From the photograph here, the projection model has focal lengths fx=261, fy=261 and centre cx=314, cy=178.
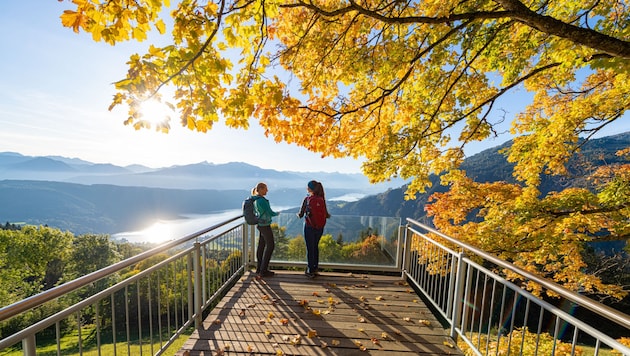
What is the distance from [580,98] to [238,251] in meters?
9.47

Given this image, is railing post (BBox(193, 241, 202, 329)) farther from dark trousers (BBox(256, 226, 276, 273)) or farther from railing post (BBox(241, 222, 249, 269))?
railing post (BBox(241, 222, 249, 269))

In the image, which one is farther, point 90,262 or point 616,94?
point 90,262

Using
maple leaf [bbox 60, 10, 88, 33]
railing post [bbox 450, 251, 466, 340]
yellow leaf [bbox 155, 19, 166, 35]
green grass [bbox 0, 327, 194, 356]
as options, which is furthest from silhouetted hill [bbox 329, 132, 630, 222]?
maple leaf [bbox 60, 10, 88, 33]

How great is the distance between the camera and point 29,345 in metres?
1.61

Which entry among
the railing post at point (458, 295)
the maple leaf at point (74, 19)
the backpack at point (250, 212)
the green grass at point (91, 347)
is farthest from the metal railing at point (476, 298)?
the green grass at point (91, 347)

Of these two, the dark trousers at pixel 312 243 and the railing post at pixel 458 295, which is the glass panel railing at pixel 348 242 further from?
the railing post at pixel 458 295

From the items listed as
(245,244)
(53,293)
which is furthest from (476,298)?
(53,293)

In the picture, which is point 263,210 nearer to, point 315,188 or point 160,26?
point 315,188

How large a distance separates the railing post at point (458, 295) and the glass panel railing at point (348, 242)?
2.21 m

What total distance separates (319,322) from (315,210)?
199cm

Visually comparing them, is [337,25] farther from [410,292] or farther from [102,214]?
[102,214]

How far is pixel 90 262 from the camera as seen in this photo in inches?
1211

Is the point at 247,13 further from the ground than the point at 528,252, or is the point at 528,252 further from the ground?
the point at 247,13

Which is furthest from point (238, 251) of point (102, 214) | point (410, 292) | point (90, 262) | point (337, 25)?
point (102, 214)
